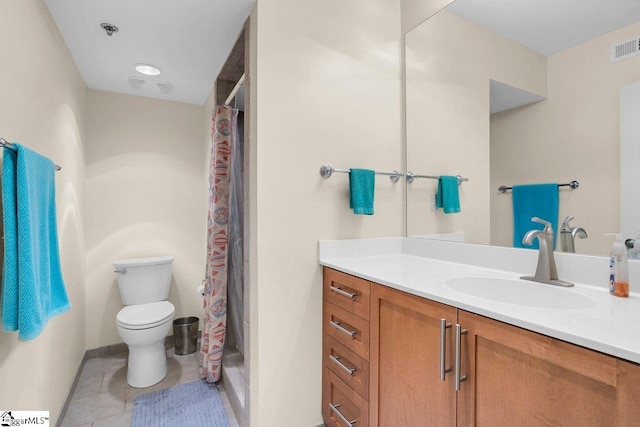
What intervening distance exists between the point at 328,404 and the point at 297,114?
4.86 ft

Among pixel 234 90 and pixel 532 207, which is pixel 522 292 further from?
pixel 234 90

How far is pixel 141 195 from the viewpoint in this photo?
8.78 feet

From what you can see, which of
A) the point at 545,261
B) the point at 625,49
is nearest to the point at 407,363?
the point at 545,261

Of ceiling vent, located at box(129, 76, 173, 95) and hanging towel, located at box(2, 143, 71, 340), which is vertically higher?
ceiling vent, located at box(129, 76, 173, 95)

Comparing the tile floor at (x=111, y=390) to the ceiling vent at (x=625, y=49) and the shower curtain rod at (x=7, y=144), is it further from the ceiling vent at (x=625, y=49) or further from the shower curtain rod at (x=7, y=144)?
the ceiling vent at (x=625, y=49)

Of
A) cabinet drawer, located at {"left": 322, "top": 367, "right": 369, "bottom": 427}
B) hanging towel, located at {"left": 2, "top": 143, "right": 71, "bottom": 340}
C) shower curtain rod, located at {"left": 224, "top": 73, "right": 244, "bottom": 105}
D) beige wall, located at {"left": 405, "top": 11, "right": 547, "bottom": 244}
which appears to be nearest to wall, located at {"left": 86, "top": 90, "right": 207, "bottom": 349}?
shower curtain rod, located at {"left": 224, "top": 73, "right": 244, "bottom": 105}

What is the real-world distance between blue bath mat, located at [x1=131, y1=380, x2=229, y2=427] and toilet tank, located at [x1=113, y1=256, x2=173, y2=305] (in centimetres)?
76

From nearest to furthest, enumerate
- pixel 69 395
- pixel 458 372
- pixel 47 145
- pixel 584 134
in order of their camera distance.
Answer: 1. pixel 458 372
2. pixel 584 134
3. pixel 47 145
4. pixel 69 395

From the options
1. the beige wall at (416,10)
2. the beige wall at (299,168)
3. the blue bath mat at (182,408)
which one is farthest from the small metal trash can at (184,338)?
the beige wall at (416,10)

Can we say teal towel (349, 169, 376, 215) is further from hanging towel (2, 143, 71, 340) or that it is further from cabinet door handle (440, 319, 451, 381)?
hanging towel (2, 143, 71, 340)

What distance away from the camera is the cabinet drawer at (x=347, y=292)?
128 cm

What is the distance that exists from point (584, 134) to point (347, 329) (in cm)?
123

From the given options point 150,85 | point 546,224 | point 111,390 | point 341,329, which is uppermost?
point 150,85

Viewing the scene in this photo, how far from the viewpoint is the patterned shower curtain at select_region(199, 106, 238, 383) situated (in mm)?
2100
